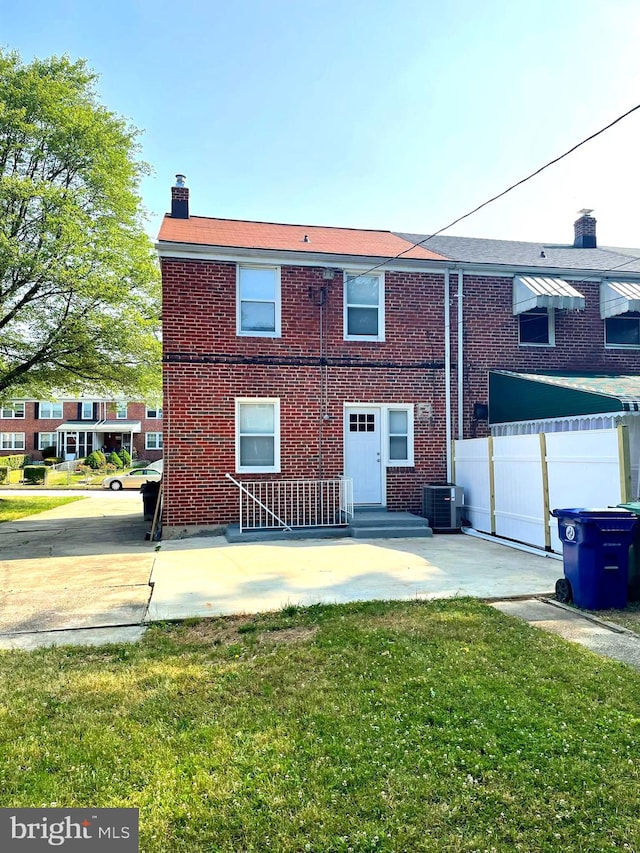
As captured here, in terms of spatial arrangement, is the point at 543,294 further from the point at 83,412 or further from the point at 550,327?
the point at 83,412

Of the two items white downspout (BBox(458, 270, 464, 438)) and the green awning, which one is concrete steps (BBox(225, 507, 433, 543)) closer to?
white downspout (BBox(458, 270, 464, 438))

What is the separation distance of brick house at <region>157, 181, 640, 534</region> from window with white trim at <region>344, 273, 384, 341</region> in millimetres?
33

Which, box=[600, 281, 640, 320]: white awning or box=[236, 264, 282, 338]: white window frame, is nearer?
box=[236, 264, 282, 338]: white window frame

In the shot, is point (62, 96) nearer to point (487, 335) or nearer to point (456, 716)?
point (487, 335)

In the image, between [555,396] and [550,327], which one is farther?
[550,327]

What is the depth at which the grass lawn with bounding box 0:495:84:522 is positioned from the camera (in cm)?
1560

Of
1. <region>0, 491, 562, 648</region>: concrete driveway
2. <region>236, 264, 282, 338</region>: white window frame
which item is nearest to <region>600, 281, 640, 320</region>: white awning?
<region>0, 491, 562, 648</region>: concrete driveway

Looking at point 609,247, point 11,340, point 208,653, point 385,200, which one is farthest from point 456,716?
point 609,247

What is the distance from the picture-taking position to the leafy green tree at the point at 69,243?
1449 centimetres

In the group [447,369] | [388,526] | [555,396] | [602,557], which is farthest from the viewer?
[447,369]

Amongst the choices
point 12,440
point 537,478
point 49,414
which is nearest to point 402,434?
point 537,478

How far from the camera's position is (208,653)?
448 cm

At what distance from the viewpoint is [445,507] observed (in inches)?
450

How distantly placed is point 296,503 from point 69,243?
959cm
